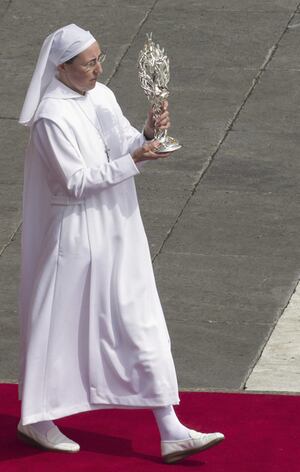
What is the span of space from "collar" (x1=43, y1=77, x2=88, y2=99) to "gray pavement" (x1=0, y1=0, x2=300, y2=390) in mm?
2049

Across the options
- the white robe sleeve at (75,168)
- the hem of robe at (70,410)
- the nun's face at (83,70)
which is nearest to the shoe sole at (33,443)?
the hem of robe at (70,410)

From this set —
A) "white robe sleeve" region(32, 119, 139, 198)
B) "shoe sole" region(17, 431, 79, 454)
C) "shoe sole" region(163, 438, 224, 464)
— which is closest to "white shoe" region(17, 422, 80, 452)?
"shoe sole" region(17, 431, 79, 454)

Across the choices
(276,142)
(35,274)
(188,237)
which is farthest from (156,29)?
(35,274)

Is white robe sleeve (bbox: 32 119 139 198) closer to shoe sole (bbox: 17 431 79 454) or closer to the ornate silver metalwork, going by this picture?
the ornate silver metalwork

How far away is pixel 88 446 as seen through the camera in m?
7.56

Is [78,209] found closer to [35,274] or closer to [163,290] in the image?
[35,274]

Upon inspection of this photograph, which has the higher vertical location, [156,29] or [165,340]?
[165,340]

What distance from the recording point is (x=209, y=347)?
8.93 meters

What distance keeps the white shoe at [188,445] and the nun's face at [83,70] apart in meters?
1.74

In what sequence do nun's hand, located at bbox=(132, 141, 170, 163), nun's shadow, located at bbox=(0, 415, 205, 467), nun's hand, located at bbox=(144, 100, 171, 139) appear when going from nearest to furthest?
nun's hand, located at bbox=(132, 141, 170, 163), nun's hand, located at bbox=(144, 100, 171, 139), nun's shadow, located at bbox=(0, 415, 205, 467)

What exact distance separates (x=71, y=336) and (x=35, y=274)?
0.38 meters

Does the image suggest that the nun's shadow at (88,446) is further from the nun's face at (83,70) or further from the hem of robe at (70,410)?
the nun's face at (83,70)

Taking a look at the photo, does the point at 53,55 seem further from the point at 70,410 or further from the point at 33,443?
the point at 33,443

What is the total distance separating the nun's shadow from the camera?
7.42 m
